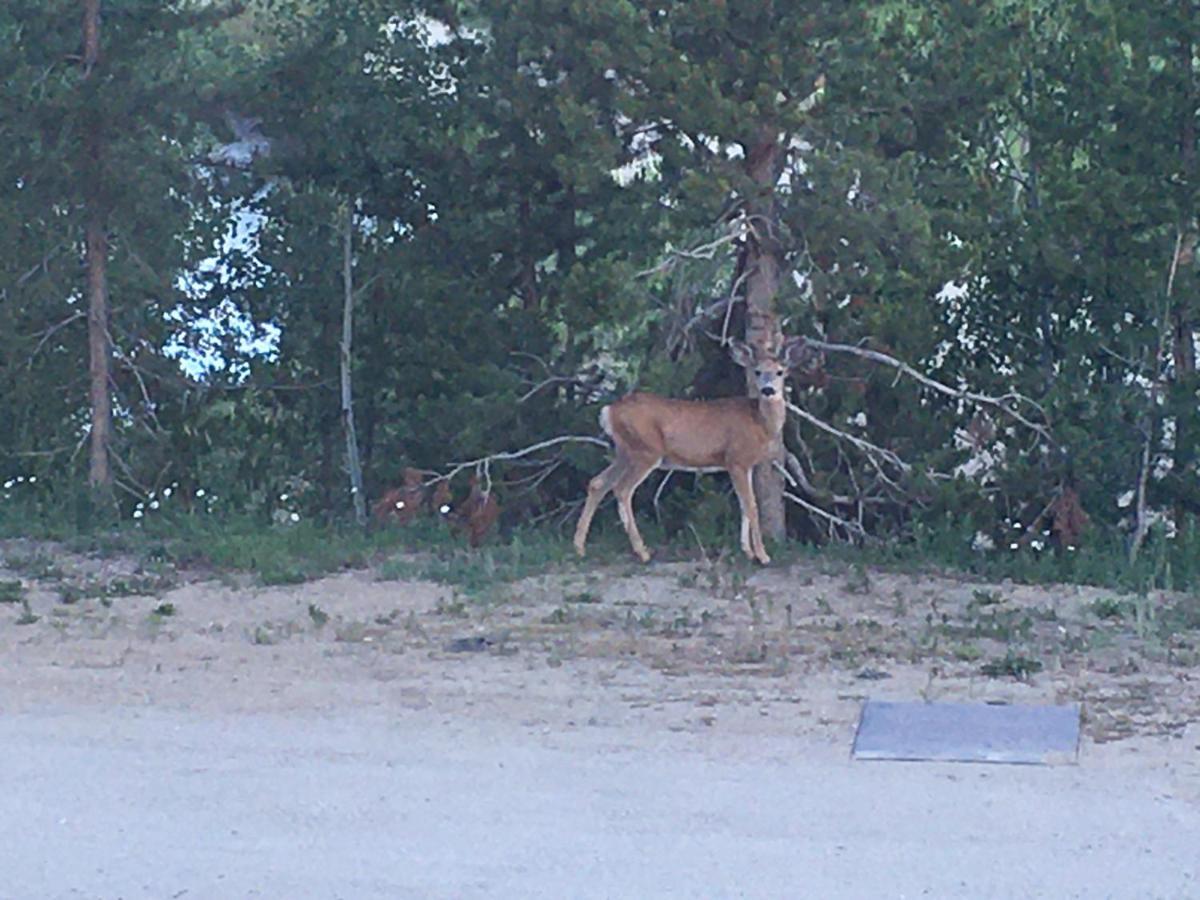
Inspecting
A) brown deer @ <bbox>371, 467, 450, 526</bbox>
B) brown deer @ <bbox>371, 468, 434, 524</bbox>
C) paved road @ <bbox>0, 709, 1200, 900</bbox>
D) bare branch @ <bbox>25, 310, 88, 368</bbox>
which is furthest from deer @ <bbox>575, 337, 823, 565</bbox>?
paved road @ <bbox>0, 709, 1200, 900</bbox>

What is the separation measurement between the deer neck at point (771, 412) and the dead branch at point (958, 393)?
598 millimetres

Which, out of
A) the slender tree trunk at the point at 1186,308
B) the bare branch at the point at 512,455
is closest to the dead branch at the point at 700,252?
the bare branch at the point at 512,455

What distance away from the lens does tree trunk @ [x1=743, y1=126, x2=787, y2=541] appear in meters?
14.9

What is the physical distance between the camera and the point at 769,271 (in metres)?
15.4

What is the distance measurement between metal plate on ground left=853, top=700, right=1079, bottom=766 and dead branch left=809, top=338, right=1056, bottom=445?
562 cm

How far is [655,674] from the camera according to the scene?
10602 millimetres

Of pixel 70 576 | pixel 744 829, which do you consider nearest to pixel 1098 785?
pixel 744 829

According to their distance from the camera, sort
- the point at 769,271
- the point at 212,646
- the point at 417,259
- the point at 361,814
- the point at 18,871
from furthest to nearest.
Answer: the point at 417,259 → the point at 769,271 → the point at 212,646 → the point at 361,814 → the point at 18,871

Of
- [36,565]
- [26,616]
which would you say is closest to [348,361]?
[36,565]

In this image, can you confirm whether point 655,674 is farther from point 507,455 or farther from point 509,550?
point 507,455

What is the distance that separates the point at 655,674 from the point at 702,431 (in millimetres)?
4316

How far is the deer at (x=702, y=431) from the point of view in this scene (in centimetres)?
1470

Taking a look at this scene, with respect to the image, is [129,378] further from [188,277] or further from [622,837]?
[622,837]

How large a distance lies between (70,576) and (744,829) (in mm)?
7254
